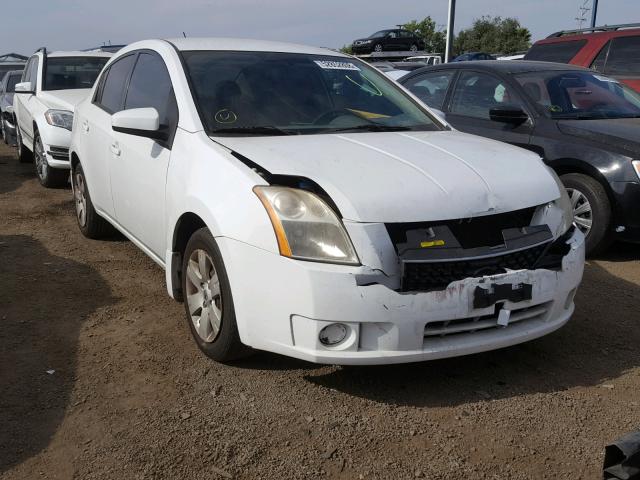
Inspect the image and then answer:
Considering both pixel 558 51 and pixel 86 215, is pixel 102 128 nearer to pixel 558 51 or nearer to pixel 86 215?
pixel 86 215

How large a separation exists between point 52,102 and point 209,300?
6.03m

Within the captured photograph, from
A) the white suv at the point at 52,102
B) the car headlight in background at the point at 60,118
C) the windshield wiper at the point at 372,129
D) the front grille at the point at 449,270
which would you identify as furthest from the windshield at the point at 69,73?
the front grille at the point at 449,270

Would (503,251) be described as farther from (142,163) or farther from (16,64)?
(16,64)

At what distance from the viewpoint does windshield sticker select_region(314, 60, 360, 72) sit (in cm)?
438

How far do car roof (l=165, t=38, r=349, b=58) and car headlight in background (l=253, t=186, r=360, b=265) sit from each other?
1710 millimetres

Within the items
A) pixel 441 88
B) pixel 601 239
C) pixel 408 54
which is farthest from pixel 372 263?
pixel 408 54

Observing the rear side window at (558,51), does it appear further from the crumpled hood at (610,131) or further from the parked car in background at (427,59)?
the parked car in background at (427,59)

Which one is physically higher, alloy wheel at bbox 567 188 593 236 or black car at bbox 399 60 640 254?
black car at bbox 399 60 640 254

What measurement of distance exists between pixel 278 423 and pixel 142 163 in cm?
195

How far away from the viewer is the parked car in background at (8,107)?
38.4 feet

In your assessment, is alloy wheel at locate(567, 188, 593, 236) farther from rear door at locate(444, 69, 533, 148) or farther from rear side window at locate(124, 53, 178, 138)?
rear side window at locate(124, 53, 178, 138)

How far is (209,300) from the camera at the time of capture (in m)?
3.38

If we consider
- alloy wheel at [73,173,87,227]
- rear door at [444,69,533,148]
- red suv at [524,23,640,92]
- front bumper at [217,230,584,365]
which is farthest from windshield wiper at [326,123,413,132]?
red suv at [524,23,640,92]

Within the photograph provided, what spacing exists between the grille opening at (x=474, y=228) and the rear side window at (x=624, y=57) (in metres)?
6.35
